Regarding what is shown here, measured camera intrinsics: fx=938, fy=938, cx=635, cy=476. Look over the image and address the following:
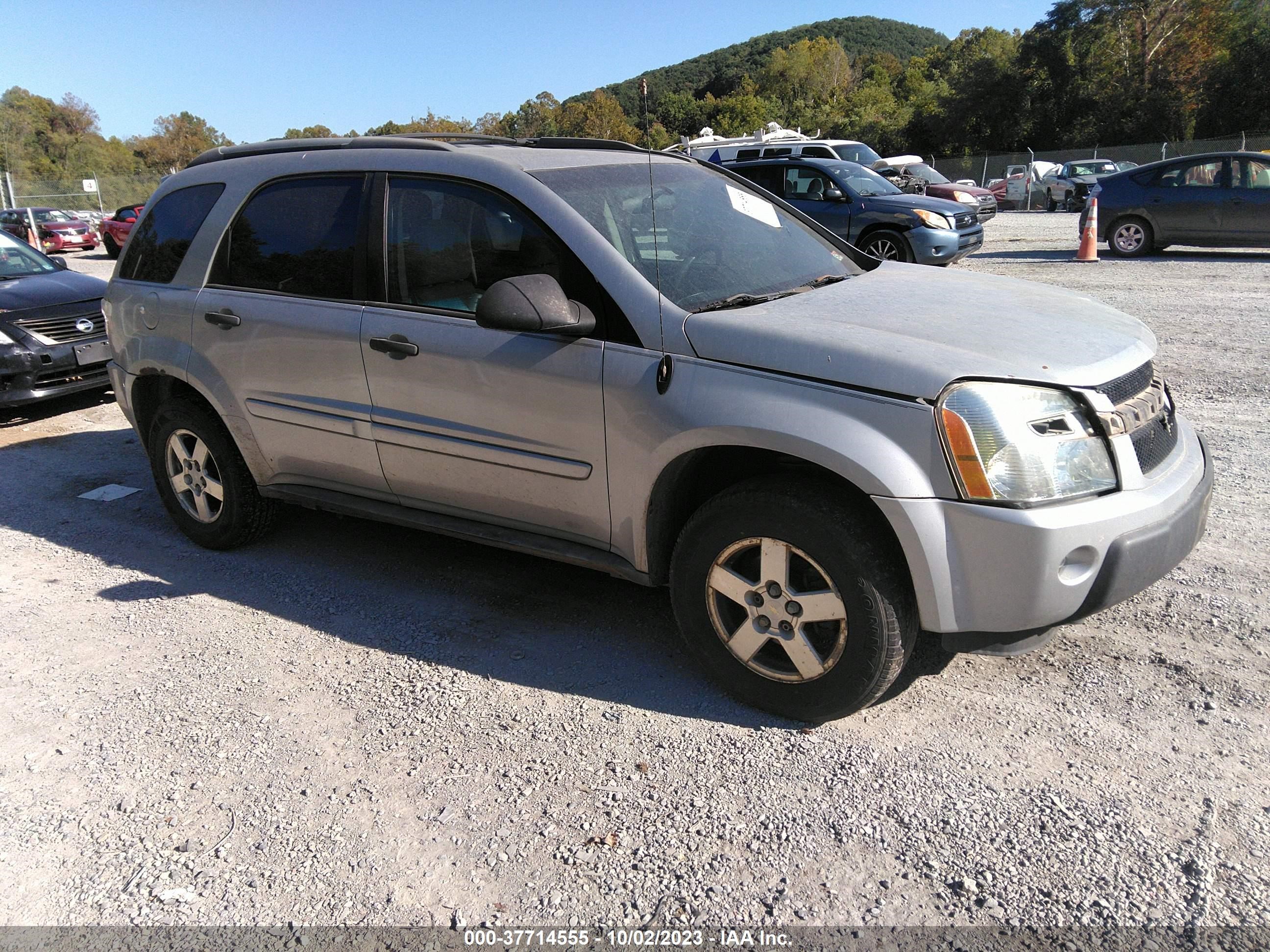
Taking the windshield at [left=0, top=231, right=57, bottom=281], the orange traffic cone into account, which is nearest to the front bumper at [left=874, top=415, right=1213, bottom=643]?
the windshield at [left=0, top=231, right=57, bottom=281]

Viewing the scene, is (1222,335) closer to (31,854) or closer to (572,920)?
(572,920)

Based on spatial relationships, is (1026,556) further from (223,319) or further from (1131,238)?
(1131,238)

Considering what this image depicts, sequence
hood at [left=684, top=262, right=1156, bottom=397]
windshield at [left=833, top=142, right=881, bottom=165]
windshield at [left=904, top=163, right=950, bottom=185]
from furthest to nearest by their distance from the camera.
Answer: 1. windshield at [left=833, top=142, right=881, bottom=165]
2. windshield at [left=904, top=163, right=950, bottom=185]
3. hood at [left=684, top=262, right=1156, bottom=397]

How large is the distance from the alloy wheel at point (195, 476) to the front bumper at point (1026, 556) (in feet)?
11.2

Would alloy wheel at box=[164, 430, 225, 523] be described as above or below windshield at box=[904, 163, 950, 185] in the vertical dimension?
below

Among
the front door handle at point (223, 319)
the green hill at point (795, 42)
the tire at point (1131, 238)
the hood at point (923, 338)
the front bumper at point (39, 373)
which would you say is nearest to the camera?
the hood at point (923, 338)

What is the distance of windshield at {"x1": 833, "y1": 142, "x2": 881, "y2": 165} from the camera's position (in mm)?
23797

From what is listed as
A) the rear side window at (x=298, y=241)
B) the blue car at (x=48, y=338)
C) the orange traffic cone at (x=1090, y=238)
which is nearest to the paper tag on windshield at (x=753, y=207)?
the rear side window at (x=298, y=241)

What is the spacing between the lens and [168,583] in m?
4.49

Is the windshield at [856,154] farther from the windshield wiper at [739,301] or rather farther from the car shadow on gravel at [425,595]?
the windshield wiper at [739,301]

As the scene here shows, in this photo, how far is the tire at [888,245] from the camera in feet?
41.8

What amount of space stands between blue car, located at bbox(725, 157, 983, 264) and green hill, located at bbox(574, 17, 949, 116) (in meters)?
90.2

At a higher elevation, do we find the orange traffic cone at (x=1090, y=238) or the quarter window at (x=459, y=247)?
the quarter window at (x=459, y=247)

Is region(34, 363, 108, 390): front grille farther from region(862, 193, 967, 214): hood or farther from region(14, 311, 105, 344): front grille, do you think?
region(862, 193, 967, 214): hood
